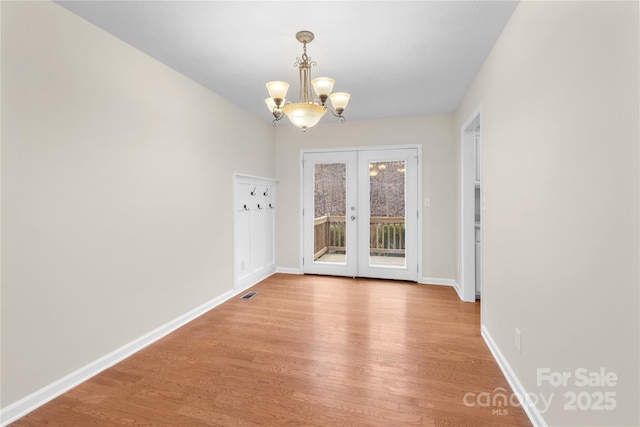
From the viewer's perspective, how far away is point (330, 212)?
196 inches

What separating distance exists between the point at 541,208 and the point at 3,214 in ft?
9.40

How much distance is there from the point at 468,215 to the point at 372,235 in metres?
1.47

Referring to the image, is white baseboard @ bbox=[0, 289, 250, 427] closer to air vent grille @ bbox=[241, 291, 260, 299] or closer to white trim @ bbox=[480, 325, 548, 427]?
air vent grille @ bbox=[241, 291, 260, 299]

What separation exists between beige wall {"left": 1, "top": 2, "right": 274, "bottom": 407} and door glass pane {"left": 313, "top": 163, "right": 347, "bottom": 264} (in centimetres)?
207

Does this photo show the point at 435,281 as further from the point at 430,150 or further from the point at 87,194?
the point at 87,194

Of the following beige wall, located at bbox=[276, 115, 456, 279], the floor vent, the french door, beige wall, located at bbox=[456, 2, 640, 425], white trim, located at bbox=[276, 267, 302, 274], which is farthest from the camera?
white trim, located at bbox=[276, 267, 302, 274]

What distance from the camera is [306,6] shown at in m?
1.96

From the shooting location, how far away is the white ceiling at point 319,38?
1991 millimetres

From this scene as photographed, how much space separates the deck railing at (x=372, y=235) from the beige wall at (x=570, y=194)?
236 cm

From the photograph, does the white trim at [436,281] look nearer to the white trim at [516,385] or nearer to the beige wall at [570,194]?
the white trim at [516,385]

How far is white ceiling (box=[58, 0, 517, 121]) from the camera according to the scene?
1991mm

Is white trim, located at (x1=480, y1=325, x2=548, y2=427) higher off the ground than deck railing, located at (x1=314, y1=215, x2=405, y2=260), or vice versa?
deck railing, located at (x1=314, y1=215, x2=405, y2=260)

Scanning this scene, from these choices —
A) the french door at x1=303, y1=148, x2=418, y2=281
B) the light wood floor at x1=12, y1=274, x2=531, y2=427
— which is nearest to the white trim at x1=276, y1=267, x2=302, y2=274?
the french door at x1=303, y1=148, x2=418, y2=281

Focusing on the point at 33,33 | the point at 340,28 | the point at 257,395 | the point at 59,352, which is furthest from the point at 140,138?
the point at 257,395
